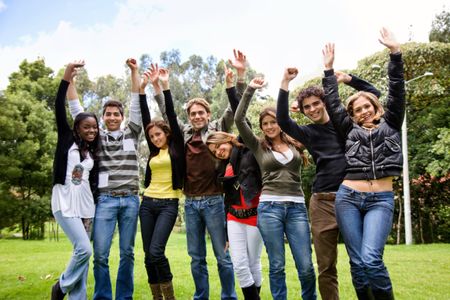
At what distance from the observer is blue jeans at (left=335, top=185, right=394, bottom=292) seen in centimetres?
380

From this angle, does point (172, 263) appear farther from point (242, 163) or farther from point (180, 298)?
point (242, 163)

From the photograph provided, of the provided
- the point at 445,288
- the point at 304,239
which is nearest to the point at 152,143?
the point at 304,239

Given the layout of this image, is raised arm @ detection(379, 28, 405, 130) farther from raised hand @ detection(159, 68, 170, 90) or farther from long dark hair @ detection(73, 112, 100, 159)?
long dark hair @ detection(73, 112, 100, 159)

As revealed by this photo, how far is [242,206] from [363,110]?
1701 mm

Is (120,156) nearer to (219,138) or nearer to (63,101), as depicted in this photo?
(63,101)

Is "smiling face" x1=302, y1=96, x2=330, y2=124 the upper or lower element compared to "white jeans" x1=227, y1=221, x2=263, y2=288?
upper

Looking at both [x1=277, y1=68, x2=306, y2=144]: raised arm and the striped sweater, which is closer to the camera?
[x1=277, y1=68, x2=306, y2=144]: raised arm

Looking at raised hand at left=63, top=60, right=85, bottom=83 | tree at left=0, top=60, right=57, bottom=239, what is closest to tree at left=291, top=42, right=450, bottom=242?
tree at left=0, top=60, right=57, bottom=239

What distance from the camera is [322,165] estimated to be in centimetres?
452

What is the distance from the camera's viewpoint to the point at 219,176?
514cm

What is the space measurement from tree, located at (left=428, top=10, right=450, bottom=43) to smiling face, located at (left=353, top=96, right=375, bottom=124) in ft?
76.8

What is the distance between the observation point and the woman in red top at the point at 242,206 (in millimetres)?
4934

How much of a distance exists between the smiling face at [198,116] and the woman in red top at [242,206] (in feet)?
0.86

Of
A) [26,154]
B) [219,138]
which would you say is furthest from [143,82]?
[26,154]
